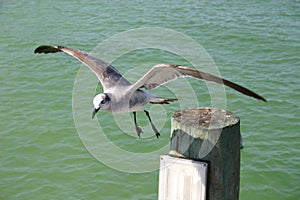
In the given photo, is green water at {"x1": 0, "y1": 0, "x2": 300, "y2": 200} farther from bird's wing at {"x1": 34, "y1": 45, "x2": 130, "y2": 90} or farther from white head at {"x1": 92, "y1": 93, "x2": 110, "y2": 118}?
white head at {"x1": 92, "y1": 93, "x2": 110, "y2": 118}

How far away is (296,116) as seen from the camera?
1061 centimetres

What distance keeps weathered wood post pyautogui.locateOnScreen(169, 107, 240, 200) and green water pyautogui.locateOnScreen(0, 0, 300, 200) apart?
4301mm

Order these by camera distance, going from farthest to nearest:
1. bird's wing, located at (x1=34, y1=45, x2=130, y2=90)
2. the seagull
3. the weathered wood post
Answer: bird's wing, located at (x1=34, y1=45, x2=130, y2=90)
the seagull
the weathered wood post

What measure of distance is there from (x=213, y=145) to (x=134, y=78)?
24.5 feet

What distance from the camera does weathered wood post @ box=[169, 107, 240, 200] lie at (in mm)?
→ 4316

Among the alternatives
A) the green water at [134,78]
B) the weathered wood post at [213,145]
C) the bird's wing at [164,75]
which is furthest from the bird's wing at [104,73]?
the green water at [134,78]

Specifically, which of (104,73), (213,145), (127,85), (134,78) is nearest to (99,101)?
(127,85)

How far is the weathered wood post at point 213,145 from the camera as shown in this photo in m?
4.32

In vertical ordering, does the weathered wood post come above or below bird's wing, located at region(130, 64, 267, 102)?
below

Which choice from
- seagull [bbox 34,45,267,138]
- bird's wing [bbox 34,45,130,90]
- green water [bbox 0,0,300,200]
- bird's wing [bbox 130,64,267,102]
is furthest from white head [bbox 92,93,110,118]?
green water [bbox 0,0,300,200]

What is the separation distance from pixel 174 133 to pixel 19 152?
6.18 metres

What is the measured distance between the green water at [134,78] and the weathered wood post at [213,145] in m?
4.30

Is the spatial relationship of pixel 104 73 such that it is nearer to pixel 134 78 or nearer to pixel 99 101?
pixel 99 101

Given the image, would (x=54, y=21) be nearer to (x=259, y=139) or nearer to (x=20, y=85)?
(x=20, y=85)
